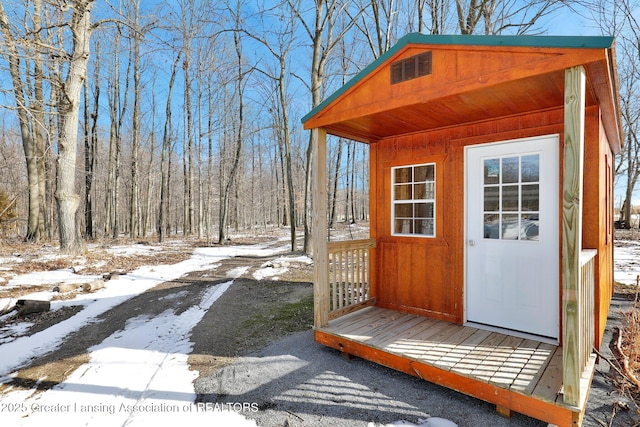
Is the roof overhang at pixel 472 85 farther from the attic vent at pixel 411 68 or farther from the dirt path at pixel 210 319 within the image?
the dirt path at pixel 210 319

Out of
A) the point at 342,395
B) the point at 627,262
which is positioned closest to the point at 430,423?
the point at 342,395

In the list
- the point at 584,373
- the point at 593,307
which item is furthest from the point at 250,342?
the point at 593,307

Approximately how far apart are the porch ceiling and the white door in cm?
39

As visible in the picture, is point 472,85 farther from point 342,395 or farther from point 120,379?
point 120,379

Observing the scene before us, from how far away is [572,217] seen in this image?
1.93 m

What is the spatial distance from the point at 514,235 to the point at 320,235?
2024mm

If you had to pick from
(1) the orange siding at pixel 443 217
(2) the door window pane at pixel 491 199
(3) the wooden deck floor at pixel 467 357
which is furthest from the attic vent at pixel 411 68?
(3) the wooden deck floor at pixel 467 357

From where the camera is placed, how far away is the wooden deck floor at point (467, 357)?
2.11m

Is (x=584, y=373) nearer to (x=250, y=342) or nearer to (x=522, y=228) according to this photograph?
(x=522, y=228)

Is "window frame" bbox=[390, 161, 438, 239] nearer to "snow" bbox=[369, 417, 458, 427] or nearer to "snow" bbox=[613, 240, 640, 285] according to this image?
"snow" bbox=[369, 417, 458, 427]

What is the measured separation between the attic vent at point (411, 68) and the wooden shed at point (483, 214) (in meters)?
0.01

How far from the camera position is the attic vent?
102 inches

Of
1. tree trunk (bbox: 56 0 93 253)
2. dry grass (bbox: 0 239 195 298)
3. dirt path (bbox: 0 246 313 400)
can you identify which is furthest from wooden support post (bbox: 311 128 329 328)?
tree trunk (bbox: 56 0 93 253)

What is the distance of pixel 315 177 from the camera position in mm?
3367
